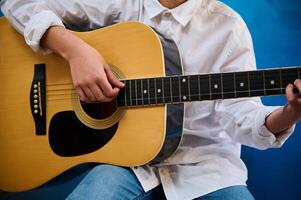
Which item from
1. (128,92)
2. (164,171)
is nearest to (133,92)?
(128,92)

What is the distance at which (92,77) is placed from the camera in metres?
1.01

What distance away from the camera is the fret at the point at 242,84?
88 centimetres

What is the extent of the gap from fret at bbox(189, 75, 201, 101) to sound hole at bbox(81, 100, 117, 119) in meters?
0.21

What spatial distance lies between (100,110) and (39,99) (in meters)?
0.19

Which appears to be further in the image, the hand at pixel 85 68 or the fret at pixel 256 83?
the hand at pixel 85 68

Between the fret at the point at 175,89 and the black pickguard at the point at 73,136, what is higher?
the fret at the point at 175,89

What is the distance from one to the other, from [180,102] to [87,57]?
270 mm

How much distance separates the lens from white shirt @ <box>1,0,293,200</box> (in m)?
1.02

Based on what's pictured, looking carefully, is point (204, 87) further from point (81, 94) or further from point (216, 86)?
point (81, 94)

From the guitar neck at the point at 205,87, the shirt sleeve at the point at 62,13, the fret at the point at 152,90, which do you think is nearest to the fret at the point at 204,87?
the guitar neck at the point at 205,87

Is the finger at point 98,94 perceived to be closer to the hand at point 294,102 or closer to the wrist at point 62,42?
the wrist at point 62,42

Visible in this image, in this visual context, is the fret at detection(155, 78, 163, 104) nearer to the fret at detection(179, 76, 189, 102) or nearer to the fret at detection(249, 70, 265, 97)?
the fret at detection(179, 76, 189, 102)

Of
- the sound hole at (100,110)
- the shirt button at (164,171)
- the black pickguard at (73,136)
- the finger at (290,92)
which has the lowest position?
the shirt button at (164,171)

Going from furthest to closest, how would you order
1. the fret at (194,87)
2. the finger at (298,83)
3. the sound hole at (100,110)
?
1. the sound hole at (100,110)
2. the fret at (194,87)
3. the finger at (298,83)
